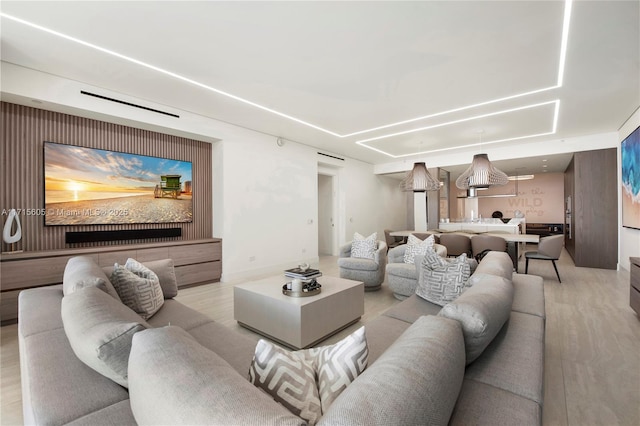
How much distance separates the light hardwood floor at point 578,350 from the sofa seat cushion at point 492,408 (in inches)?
37.6

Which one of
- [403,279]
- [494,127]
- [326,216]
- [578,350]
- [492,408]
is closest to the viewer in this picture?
[492,408]

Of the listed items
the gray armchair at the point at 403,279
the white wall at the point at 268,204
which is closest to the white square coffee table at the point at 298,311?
the gray armchair at the point at 403,279

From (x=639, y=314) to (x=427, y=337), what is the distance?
3.53 m

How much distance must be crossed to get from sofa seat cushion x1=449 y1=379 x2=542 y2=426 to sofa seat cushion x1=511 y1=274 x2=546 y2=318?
0.86 metres

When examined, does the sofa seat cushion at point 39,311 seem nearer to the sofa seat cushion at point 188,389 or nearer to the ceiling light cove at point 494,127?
the sofa seat cushion at point 188,389

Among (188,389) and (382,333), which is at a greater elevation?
(188,389)

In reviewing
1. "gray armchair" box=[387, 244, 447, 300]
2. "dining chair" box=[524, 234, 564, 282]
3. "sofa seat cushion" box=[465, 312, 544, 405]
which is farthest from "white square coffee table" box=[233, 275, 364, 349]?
"dining chair" box=[524, 234, 564, 282]

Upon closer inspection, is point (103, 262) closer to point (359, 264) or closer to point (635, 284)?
point (359, 264)

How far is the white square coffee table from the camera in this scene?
2438mm

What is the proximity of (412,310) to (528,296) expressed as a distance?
804mm

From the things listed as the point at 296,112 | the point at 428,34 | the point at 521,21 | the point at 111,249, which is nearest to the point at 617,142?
the point at 521,21

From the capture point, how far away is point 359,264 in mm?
4156

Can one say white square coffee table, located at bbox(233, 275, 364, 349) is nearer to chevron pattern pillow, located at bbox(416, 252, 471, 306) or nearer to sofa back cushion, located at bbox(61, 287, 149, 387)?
chevron pattern pillow, located at bbox(416, 252, 471, 306)

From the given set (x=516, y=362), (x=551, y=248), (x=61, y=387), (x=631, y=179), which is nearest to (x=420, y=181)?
(x=551, y=248)
